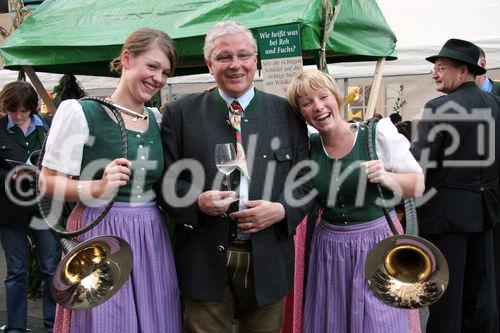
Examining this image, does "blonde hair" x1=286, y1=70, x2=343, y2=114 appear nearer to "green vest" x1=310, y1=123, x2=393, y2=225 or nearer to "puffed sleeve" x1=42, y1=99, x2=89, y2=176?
"green vest" x1=310, y1=123, x2=393, y2=225

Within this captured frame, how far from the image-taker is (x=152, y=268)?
7.36 feet

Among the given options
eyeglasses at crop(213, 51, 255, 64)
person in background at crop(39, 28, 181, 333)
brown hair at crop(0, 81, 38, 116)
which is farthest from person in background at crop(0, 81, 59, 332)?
eyeglasses at crop(213, 51, 255, 64)

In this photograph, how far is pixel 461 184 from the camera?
11.6ft

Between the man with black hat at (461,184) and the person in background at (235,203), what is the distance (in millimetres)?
1559

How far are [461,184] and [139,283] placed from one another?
2270 mm

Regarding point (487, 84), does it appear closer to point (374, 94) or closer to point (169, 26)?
point (374, 94)

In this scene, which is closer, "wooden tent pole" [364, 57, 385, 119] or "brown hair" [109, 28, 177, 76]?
"brown hair" [109, 28, 177, 76]

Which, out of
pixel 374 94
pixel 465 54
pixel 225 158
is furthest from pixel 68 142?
pixel 374 94

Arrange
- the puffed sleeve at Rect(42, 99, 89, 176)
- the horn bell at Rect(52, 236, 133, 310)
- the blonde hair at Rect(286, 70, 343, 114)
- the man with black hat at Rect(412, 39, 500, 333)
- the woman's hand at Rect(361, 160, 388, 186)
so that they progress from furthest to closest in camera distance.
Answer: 1. the man with black hat at Rect(412, 39, 500, 333)
2. the blonde hair at Rect(286, 70, 343, 114)
3. the woman's hand at Rect(361, 160, 388, 186)
4. the puffed sleeve at Rect(42, 99, 89, 176)
5. the horn bell at Rect(52, 236, 133, 310)

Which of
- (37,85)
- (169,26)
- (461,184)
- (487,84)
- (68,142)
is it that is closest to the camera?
(68,142)

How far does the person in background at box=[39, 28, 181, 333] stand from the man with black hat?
6.35ft

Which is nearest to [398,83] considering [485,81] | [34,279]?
[485,81]

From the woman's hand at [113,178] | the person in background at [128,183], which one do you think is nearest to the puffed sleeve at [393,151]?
the person in background at [128,183]

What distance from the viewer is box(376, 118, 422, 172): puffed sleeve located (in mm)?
2377
